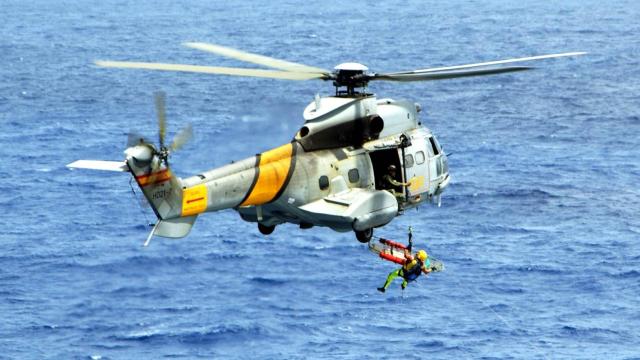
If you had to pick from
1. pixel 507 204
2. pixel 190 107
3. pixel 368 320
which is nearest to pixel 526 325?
pixel 368 320

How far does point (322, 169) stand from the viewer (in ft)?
151

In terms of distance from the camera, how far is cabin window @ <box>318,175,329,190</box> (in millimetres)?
46031

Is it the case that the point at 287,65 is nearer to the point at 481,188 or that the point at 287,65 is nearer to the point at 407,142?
the point at 407,142

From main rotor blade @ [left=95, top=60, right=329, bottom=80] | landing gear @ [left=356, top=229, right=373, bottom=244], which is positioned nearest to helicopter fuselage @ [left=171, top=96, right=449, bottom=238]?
landing gear @ [left=356, top=229, right=373, bottom=244]

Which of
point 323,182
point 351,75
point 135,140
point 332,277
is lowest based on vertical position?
point 332,277

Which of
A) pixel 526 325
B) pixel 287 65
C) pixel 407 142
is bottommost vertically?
pixel 526 325

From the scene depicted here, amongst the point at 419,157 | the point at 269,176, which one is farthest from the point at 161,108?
the point at 419,157

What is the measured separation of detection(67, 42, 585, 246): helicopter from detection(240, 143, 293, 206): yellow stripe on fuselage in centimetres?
4

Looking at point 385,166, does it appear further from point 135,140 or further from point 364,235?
point 135,140

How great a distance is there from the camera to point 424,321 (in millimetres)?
Result: 116562

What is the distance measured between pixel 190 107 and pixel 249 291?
234ft

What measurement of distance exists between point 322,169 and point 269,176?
2.67 metres

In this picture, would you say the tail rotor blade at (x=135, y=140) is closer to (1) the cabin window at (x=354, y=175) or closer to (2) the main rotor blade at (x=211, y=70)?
(2) the main rotor blade at (x=211, y=70)

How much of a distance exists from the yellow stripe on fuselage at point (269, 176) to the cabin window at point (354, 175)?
3.12m
